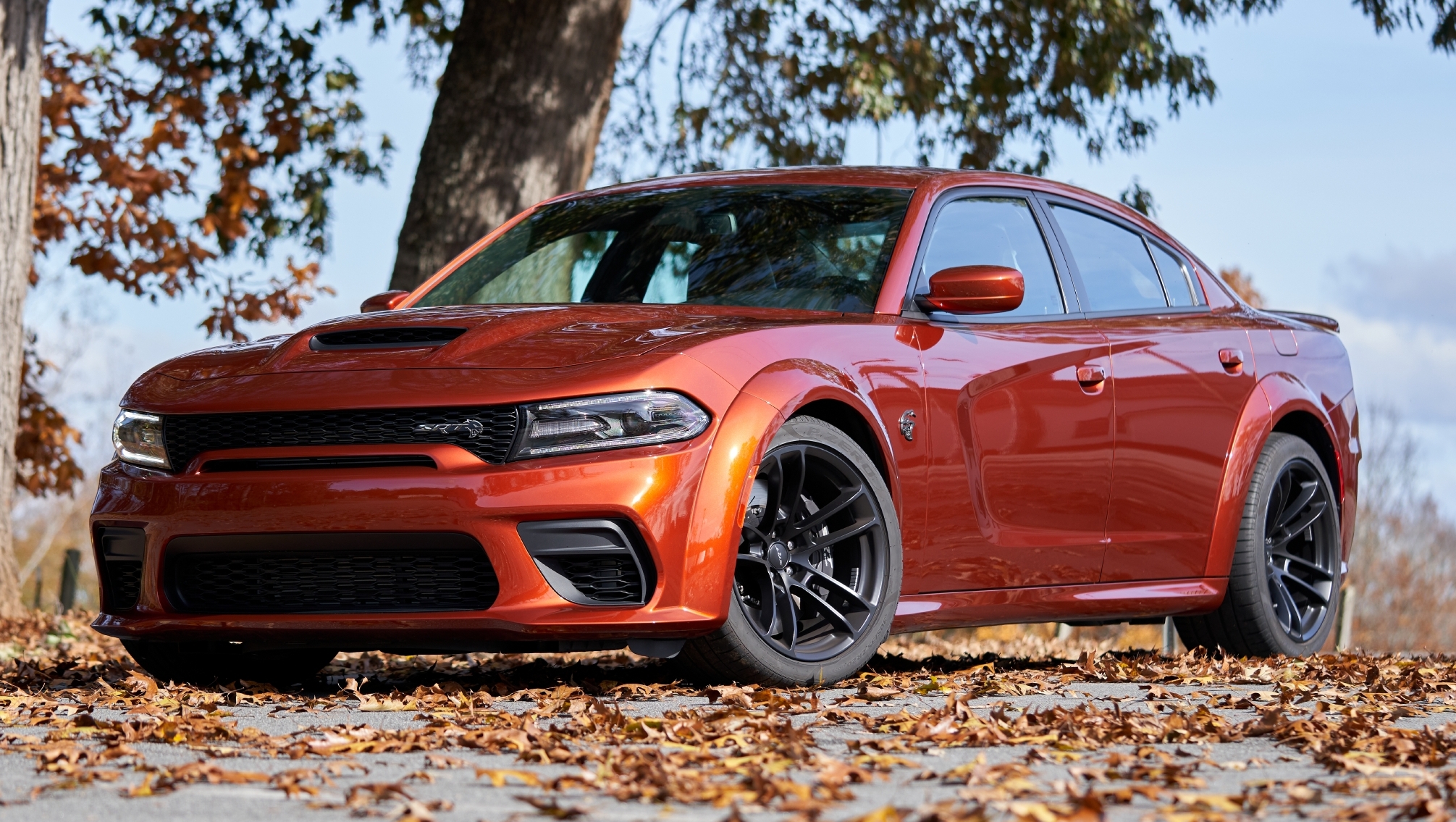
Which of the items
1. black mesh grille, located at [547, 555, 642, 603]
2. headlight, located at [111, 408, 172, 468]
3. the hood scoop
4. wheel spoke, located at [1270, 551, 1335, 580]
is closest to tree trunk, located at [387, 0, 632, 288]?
wheel spoke, located at [1270, 551, 1335, 580]

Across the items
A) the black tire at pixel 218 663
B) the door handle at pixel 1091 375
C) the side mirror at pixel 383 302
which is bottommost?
the black tire at pixel 218 663

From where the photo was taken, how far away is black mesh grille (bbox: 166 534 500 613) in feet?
15.2

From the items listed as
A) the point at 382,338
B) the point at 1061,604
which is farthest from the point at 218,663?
the point at 1061,604

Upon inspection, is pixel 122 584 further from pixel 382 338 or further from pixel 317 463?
pixel 382 338

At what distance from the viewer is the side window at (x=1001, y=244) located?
5891 mm

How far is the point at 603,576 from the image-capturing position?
15.2ft

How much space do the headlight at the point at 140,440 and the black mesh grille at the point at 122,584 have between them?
0.31 metres

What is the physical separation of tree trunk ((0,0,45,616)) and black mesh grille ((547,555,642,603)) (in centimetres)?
610

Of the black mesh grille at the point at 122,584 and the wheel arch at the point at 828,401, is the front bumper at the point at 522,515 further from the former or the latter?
the black mesh grille at the point at 122,584

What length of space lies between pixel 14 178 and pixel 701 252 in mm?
5383

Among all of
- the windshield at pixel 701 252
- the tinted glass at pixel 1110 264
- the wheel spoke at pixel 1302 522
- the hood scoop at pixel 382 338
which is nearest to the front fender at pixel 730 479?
the windshield at pixel 701 252

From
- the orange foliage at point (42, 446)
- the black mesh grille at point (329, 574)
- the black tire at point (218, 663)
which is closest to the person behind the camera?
the black mesh grille at point (329, 574)

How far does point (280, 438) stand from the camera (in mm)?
4781

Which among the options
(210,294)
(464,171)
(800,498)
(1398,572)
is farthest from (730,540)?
(1398,572)
